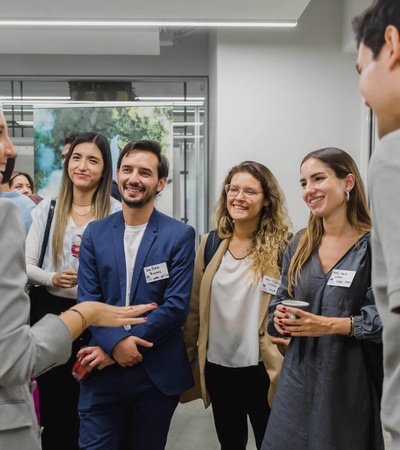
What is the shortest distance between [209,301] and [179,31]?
3954 mm

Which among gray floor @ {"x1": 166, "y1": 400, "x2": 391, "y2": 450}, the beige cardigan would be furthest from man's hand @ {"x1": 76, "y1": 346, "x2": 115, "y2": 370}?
gray floor @ {"x1": 166, "y1": 400, "x2": 391, "y2": 450}

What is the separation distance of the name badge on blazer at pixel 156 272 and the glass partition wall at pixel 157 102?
343 centimetres

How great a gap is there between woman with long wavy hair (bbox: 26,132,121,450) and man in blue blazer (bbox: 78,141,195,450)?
0.32m

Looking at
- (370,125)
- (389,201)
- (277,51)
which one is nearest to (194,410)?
(370,125)

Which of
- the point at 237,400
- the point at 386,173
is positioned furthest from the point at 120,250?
the point at 386,173

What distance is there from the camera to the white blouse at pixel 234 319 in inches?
101

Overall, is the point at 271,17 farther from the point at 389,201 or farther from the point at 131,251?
the point at 389,201

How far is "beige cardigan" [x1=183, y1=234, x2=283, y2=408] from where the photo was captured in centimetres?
249

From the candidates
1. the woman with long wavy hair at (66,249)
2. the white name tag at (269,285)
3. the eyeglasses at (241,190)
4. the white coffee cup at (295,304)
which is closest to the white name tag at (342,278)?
the white coffee cup at (295,304)

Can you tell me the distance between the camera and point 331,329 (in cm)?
191

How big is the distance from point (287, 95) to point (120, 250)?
10.8 ft

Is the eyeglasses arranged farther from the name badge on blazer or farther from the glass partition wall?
the glass partition wall

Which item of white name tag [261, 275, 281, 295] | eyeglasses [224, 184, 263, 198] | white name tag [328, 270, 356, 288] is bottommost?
white name tag [261, 275, 281, 295]

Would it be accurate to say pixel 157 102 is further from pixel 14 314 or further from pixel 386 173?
pixel 386 173
